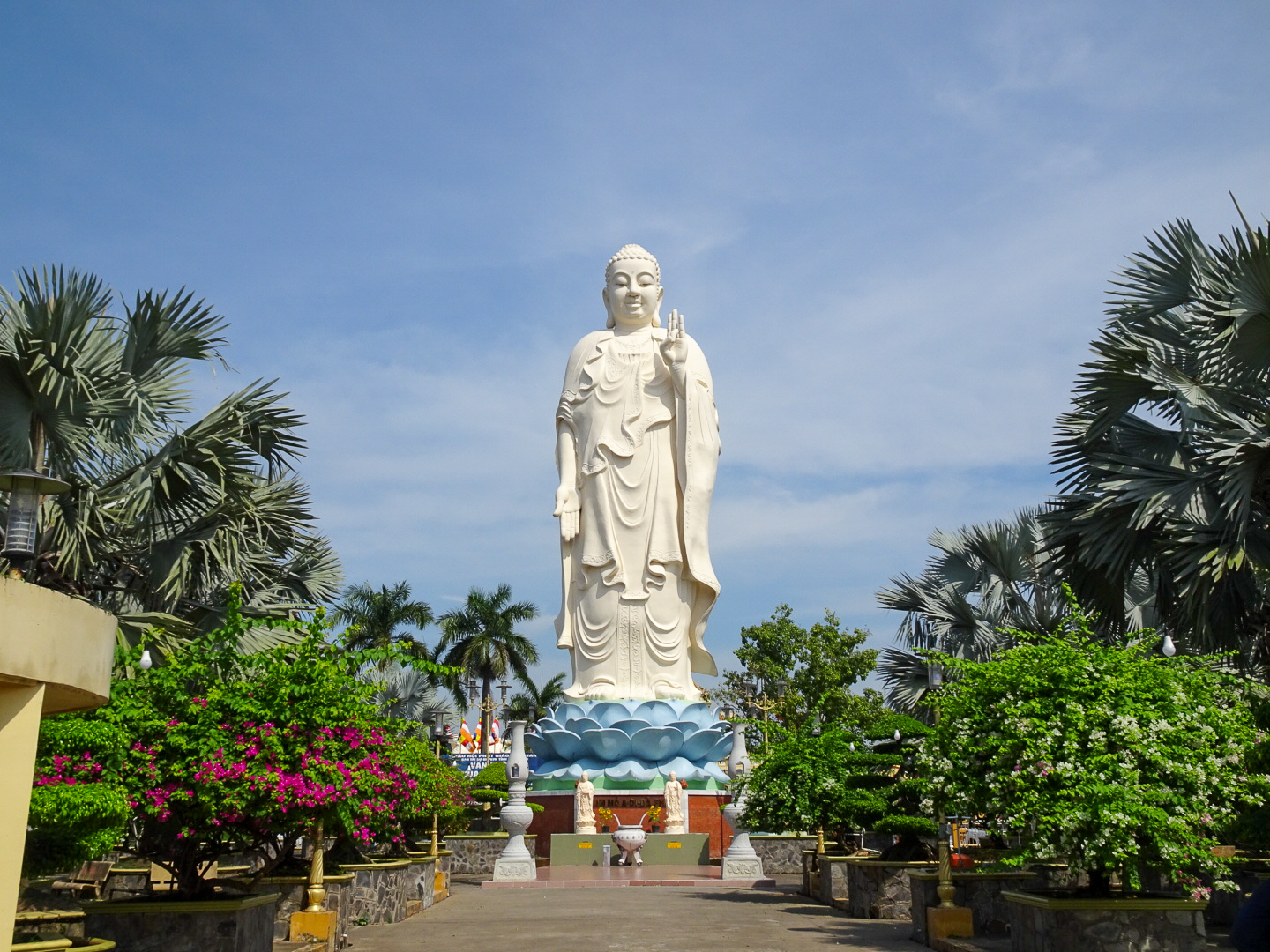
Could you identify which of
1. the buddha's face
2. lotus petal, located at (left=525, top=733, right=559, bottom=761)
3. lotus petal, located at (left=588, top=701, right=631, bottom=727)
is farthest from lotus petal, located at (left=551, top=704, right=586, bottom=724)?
the buddha's face

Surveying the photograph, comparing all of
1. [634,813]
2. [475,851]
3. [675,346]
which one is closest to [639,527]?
[675,346]

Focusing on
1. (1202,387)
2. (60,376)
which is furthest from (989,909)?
(60,376)

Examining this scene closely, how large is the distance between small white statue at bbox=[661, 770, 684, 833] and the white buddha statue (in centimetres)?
297

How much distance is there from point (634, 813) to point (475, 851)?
2967mm

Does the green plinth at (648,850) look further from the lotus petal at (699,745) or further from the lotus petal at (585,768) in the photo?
the lotus petal at (699,745)

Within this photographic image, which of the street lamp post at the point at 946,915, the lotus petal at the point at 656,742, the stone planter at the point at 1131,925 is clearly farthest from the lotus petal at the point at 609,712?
the stone planter at the point at 1131,925

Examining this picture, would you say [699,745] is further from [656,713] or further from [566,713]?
[566,713]

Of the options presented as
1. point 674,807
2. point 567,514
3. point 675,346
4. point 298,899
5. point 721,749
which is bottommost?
point 298,899

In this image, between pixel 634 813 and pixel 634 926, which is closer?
pixel 634 926

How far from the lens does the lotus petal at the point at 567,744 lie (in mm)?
22422

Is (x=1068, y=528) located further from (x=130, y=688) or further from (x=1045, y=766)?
(x=130, y=688)

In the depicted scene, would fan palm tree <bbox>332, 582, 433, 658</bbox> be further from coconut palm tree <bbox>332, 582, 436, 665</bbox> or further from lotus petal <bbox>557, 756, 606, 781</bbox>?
lotus petal <bbox>557, 756, 606, 781</bbox>

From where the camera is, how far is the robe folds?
24203 mm

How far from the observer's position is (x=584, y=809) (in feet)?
67.8
